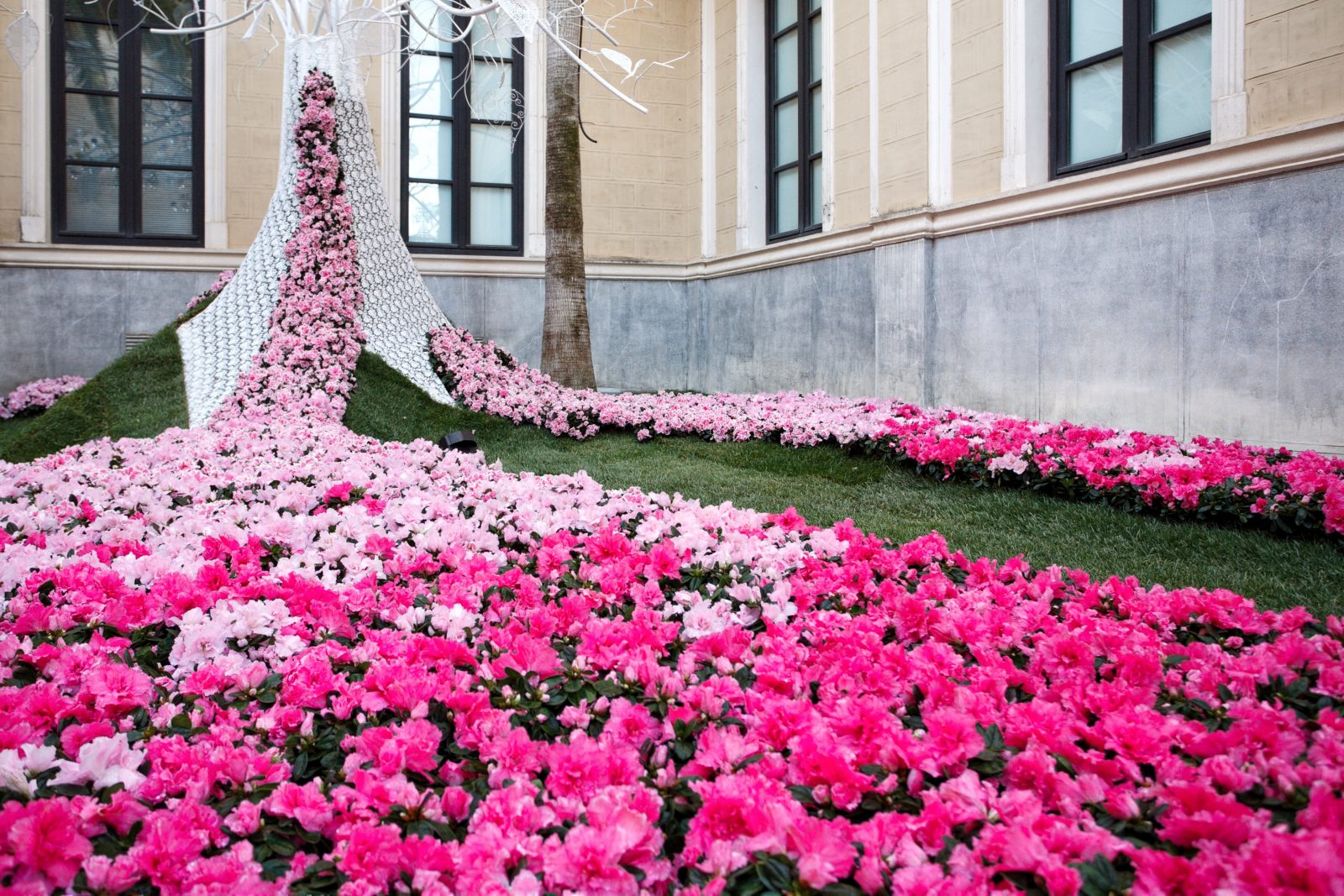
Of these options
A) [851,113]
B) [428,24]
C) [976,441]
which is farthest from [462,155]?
[976,441]

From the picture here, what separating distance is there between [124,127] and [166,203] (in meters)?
0.99

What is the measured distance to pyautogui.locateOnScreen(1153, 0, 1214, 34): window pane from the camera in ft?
22.3

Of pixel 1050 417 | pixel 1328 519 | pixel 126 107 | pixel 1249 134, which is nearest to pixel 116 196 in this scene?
pixel 126 107

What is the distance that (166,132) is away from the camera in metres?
11.6

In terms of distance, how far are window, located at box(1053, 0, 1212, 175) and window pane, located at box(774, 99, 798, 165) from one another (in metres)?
4.21

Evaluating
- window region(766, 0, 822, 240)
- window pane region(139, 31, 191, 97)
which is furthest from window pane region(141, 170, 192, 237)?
window region(766, 0, 822, 240)

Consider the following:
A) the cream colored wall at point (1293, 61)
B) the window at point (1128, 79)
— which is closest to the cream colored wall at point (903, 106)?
the window at point (1128, 79)

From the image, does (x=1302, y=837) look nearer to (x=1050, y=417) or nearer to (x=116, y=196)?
(x=1050, y=417)

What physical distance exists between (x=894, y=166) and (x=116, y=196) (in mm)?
9335

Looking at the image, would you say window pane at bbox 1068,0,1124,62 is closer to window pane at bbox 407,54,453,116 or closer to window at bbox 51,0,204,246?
window pane at bbox 407,54,453,116

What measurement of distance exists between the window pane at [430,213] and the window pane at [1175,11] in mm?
8683

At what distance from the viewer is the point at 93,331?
1113cm

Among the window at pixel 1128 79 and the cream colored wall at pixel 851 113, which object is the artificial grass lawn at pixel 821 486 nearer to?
the window at pixel 1128 79

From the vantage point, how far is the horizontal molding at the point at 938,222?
596cm
